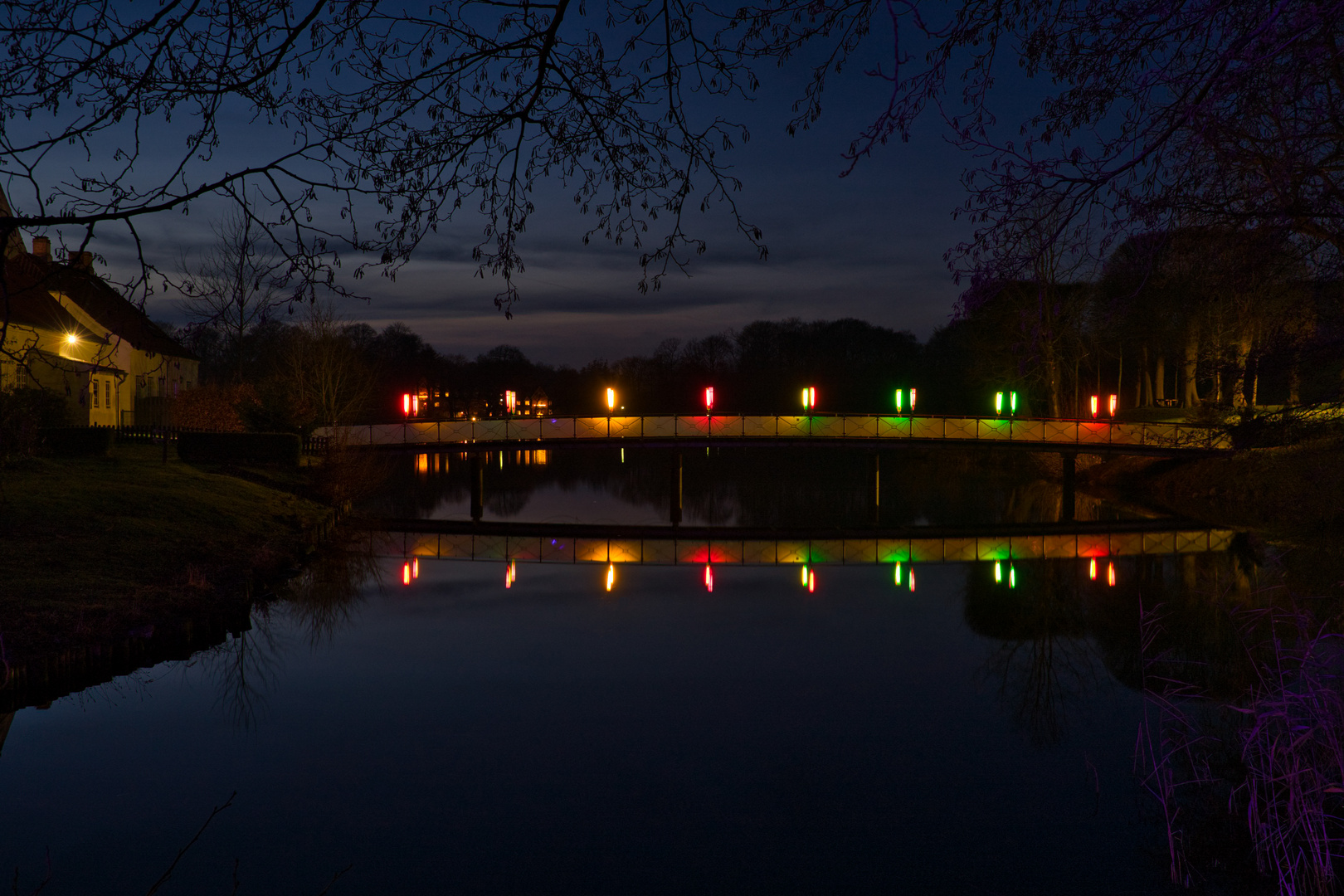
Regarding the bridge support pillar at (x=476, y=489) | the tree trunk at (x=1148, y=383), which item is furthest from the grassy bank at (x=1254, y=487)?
the bridge support pillar at (x=476, y=489)

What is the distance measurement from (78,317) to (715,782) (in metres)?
30.1

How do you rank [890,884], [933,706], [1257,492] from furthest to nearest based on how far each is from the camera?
[1257,492] < [933,706] < [890,884]

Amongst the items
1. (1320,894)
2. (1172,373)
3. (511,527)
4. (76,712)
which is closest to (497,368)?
(1172,373)

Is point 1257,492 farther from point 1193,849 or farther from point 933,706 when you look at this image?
point 1193,849

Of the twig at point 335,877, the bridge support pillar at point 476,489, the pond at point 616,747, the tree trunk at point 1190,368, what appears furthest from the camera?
the bridge support pillar at point 476,489

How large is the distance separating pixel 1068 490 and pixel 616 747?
2633 cm

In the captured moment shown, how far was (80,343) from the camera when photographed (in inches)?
976

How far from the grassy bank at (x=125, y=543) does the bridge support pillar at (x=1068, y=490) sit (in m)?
22.6

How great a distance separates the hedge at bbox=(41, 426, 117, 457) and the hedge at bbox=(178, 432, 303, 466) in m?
2.10

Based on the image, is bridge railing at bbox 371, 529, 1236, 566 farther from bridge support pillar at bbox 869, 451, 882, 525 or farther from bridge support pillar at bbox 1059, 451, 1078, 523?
bridge support pillar at bbox 1059, 451, 1078, 523

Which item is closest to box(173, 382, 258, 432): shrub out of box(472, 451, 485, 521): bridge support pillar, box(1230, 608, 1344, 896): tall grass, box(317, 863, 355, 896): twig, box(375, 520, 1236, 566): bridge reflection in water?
box(472, 451, 485, 521): bridge support pillar

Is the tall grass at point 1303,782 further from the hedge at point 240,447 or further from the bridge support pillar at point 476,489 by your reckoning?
the bridge support pillar at point 476,489

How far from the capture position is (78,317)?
100 ft

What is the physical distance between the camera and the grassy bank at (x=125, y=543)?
11562 millimetres
